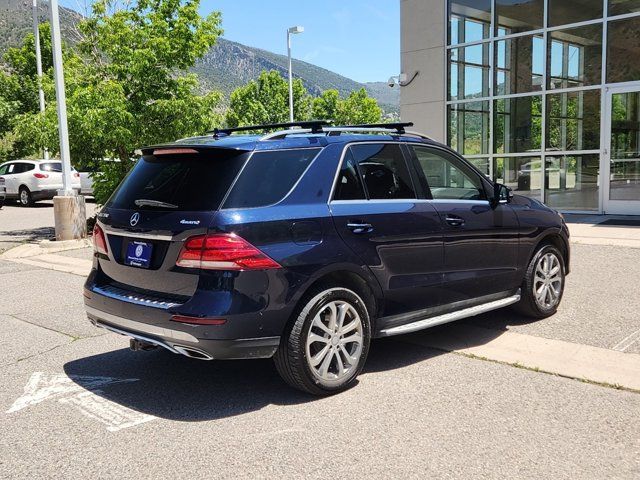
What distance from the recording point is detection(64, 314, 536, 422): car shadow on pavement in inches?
165

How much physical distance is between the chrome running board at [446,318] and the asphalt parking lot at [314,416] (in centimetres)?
30

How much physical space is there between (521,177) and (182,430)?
1389cm

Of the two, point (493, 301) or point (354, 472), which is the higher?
point (493, 301)

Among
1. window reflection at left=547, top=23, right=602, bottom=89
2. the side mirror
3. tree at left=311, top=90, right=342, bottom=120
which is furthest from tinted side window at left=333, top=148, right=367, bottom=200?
tree at left=311, top=90, right=342, bottom=120

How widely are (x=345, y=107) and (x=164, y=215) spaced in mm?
80070

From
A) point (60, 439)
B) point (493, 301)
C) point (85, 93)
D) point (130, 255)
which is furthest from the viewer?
point (85, 93)

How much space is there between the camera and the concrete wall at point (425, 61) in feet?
56.6

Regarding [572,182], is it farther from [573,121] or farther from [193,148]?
[193,148]

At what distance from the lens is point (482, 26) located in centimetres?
1666

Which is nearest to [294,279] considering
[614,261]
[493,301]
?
[493,301]

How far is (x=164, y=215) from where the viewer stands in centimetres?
411

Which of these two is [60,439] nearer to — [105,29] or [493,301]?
[493,301]

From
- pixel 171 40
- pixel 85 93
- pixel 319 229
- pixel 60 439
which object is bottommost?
pixel 60 439

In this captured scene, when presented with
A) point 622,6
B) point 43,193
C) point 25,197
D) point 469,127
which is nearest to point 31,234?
point 43,193
